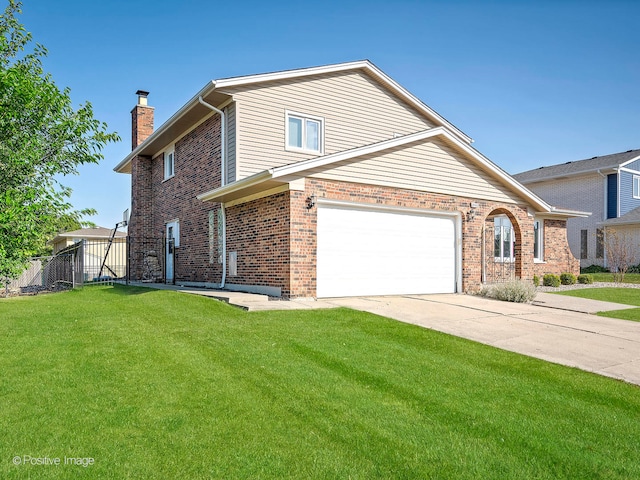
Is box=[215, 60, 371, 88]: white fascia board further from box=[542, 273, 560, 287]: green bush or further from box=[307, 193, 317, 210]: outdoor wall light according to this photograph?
box=[542, 273, 560, 287]: green bush

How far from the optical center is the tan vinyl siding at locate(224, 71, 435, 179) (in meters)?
13.0

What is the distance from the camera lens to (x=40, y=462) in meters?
3.26

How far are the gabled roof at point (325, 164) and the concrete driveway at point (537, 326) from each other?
124 inches

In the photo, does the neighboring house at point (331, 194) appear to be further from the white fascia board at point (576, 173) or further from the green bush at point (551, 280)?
the white fascia board at point (576, 173)

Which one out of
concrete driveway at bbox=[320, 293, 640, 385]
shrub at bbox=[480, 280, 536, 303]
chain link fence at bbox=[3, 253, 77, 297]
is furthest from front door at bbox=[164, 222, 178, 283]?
shrub at bbox=[480, 280, 536, 303]

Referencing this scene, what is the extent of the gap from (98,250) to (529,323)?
24.5 m

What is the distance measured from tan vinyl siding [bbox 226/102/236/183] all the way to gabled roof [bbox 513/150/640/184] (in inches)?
941

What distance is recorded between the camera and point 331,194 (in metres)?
11.4

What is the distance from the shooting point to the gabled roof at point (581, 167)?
2743cm

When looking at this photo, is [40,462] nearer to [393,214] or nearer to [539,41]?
[393,214]

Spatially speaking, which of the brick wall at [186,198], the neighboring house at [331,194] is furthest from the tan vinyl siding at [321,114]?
the brick wall at [186,198]

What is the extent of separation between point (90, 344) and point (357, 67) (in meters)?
12.4
